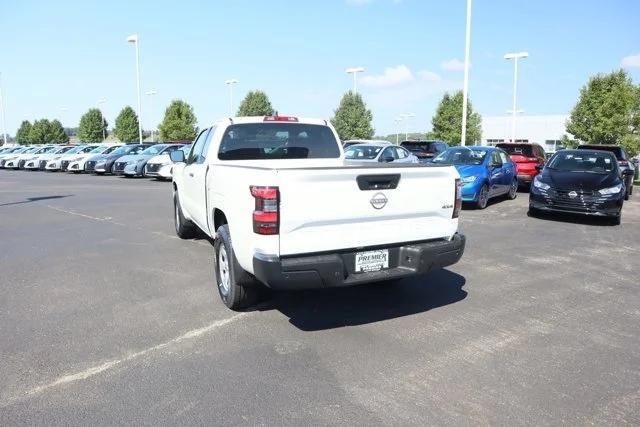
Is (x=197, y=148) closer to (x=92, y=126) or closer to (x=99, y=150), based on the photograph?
(x=99, y=150)

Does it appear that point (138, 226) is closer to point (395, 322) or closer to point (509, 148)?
point (395, 322)

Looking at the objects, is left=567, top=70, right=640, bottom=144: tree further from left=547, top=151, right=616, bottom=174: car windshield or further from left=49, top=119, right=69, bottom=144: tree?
left=49, top=119, right=69, bottom=144: tree

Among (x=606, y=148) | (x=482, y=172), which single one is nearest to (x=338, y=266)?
(x=482, y=172)

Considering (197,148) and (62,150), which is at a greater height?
(62,150)

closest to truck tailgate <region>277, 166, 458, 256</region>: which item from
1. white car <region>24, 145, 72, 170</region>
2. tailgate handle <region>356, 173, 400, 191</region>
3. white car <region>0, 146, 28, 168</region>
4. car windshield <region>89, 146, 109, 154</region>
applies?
tailgate handle <region>356, 173, 400, 191</region>

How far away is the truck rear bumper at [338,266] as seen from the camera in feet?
13.0

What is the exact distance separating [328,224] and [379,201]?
0.52m

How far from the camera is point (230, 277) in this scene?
4879 mm

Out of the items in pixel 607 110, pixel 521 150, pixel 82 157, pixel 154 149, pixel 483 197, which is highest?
pixel 607 110

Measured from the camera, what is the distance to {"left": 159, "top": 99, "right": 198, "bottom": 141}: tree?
171ft

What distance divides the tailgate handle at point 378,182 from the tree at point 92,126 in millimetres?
75509

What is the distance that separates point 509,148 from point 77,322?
15.7 m

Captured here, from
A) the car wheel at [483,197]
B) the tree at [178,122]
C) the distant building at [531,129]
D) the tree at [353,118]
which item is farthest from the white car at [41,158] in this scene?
the distant building at [531,129]

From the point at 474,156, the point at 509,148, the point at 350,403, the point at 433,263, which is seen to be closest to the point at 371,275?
the point at 433,263
